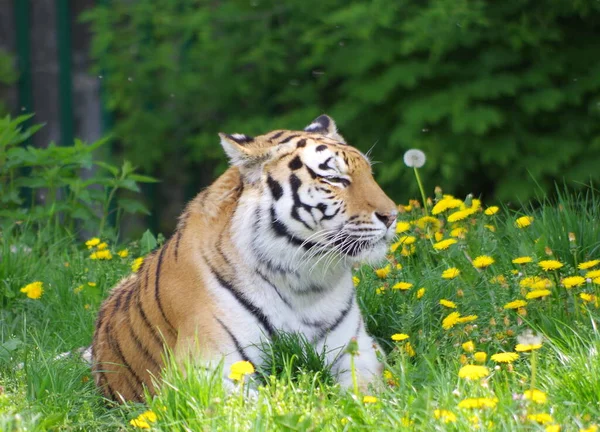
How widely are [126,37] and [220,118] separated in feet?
3.64

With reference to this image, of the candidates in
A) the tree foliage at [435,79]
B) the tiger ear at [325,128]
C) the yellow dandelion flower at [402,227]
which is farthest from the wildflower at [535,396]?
the tree foliage at [435,79]

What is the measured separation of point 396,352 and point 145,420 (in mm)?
1067

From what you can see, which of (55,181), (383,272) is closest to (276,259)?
(383,272)

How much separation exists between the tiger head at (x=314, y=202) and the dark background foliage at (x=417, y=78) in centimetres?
328

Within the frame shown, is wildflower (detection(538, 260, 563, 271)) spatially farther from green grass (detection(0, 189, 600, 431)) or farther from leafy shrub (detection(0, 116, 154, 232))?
leafy shrub (detection(0, 116, 154, 232))

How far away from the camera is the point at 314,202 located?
3.94 meters

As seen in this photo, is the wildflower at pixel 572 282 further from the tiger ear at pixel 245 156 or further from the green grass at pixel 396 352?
the tiger ear at pixel 245 156

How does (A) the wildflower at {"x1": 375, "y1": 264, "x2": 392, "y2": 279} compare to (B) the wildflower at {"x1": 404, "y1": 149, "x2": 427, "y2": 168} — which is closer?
(A) the wildflower at {"x1": 375, "y1": 264, "x2": 392, "y2": 279}

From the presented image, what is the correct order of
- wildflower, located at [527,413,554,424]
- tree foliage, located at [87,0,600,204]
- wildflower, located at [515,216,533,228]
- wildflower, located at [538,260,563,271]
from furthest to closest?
tree foliage, located at [87,0,600,204] → wildflower, located at [515,216,533,228] → wildflower, located at [538,260,563,271] → wildflower, located at [527,413,554,424]

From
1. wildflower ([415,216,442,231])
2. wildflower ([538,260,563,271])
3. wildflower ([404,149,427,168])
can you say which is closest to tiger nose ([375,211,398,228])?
wildflower ([538,260,563,271])

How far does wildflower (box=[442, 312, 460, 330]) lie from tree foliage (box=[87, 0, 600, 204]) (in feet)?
11.8

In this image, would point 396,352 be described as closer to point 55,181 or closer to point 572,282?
point 572,282

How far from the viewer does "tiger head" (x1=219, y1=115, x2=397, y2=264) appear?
3910 millimetres

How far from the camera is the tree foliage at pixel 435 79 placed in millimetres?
7742
